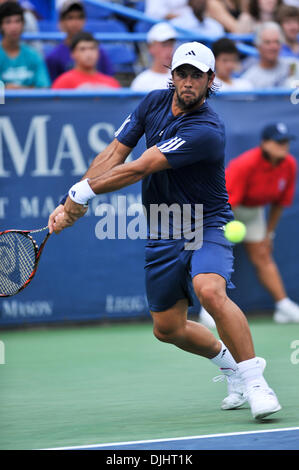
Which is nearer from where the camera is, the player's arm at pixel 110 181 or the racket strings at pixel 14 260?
the player's arm at pixel 110 181

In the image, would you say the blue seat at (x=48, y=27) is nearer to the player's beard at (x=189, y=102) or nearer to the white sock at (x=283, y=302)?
the white sock at (x=283, y=302)

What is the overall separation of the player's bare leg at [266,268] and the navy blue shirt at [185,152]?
3.77 m

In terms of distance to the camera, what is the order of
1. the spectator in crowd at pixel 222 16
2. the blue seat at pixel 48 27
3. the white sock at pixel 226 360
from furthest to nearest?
1. the spectator in crowd at pixel 222 16
2. the blue seat at pixel 48 27
3. the white sock at pixel 226 360

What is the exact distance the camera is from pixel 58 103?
28.0ft

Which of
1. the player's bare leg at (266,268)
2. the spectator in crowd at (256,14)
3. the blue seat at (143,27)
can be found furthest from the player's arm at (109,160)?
the spectator in crowd at (256,14)

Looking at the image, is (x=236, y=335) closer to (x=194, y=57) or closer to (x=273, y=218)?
(x=194, y=57)

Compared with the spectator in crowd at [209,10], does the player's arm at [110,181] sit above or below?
below

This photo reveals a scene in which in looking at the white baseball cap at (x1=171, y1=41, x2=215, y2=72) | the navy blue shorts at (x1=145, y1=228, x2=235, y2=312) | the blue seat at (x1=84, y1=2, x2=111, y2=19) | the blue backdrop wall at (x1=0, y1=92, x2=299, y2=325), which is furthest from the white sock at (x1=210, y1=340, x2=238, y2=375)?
the blue seat at (x1=84, y1=2, x2=111, y2=19)

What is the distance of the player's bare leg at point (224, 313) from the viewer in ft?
16.0

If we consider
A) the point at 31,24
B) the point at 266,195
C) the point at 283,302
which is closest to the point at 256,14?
the point at 31,24

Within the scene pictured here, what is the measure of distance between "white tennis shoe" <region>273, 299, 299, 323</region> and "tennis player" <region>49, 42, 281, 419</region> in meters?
3.52

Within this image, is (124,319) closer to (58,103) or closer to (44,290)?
(44,290)
